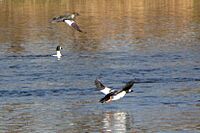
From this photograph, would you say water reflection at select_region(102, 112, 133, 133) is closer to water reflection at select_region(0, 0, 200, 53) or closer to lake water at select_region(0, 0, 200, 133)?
lake water at select_region(0, 0, 200, 133)

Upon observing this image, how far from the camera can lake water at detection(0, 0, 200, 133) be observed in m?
16.4

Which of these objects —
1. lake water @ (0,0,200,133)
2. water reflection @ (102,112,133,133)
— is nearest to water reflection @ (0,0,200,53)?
lake water @ (0,0,200,133)

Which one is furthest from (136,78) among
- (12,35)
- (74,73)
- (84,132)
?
(12,35)

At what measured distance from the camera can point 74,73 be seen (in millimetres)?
23250

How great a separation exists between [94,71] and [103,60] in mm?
2653

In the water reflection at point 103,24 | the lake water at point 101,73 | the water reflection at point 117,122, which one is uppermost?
the water reflection at point 117,122

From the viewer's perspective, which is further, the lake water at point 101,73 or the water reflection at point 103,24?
the water reflection at point 103,24

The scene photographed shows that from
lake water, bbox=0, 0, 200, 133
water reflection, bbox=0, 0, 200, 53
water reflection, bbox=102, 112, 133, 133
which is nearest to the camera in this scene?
water reflection, bbox=102, 112, 133, 133

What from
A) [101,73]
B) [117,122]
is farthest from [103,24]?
[117,122]

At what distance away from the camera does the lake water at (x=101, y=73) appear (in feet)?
53.8

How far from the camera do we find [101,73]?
2306cm

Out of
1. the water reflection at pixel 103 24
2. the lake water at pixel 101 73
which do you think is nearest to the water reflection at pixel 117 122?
the lake water at pixel 101 73

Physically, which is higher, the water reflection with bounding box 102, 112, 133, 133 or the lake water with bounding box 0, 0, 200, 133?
the water reflection with bounding box 102, 112, 133, 133

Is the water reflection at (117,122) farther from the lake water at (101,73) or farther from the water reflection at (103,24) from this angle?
the water reflection at (103,24)
